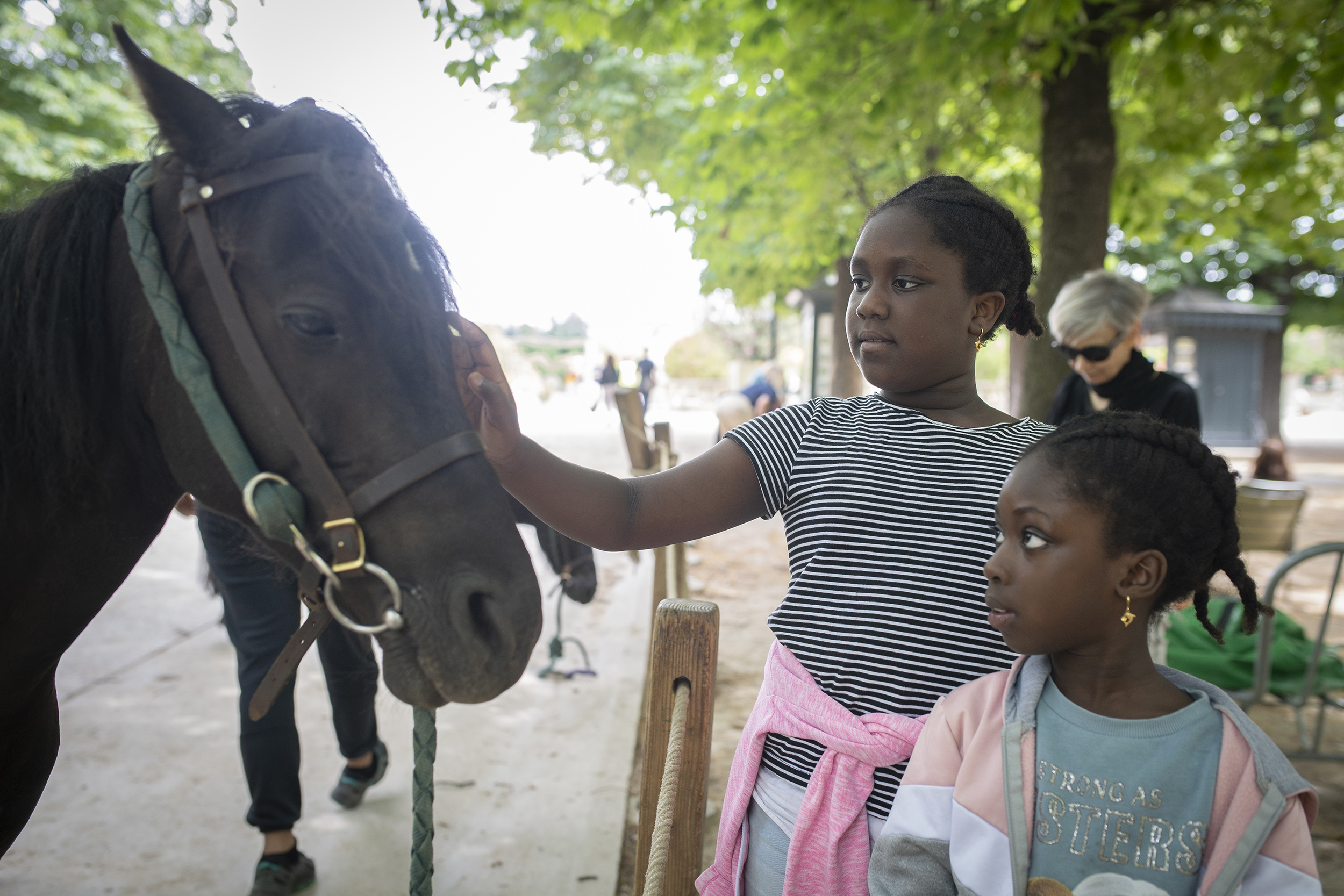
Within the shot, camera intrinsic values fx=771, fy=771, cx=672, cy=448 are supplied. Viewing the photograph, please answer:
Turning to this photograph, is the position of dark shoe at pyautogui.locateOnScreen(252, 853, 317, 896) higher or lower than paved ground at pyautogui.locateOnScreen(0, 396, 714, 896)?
higher

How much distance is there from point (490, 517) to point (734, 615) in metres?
5.06

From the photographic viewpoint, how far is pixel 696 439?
1648cm

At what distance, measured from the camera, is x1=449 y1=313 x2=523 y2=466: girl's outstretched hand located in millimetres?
1272

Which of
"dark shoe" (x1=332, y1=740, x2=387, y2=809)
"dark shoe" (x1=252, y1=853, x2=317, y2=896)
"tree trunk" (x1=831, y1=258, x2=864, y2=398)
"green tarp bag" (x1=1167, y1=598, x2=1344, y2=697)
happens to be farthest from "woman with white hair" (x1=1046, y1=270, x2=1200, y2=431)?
"tree trunk" (x1=831, y1=258, x2=864, y2=398)

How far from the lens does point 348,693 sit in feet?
9.65

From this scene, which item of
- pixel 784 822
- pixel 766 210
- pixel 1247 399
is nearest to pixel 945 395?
pixel 784 822

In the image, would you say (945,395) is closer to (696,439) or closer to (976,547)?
(976,547)

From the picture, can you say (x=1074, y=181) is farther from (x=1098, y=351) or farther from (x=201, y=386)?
(x=201, y=386)

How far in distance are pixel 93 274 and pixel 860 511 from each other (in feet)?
4.29

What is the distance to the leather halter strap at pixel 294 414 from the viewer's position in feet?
3.68

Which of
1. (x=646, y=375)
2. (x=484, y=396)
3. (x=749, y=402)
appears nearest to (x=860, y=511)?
(x=484, y=396)

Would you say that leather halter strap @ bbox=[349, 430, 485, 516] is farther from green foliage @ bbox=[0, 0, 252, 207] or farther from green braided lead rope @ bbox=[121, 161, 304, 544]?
green foliage @ bbox=[0, 0, 252, 207]

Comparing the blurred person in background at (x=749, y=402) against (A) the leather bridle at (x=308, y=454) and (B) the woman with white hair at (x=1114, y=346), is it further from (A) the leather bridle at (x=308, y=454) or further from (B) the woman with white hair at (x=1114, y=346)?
(A) the leather bridle at (x=308, y=454)

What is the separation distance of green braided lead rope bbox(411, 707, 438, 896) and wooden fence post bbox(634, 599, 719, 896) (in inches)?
14.5
